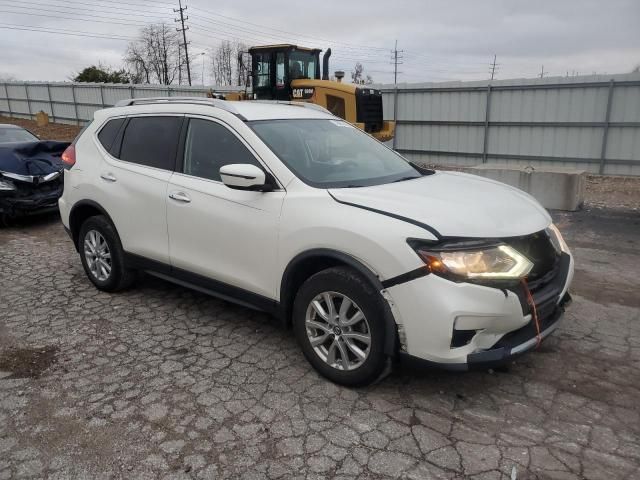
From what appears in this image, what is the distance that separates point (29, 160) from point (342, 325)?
705cm

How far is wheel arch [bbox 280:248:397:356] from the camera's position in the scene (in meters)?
2.97

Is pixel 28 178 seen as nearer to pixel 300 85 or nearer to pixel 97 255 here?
pixel 97 255

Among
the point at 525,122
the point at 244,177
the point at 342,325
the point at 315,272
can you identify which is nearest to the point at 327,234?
the point at 315,272

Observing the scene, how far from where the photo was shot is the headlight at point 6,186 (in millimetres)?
7730

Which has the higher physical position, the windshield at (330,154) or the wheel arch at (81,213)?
the windshield at (330,154)

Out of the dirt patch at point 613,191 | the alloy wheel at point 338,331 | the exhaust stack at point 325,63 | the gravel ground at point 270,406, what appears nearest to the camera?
the gravel ground at point 270,406

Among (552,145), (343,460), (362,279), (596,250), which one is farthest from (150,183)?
(552,145)

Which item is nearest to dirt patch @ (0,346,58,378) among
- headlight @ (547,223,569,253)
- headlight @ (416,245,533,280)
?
headlight @ (416,245,533,280)

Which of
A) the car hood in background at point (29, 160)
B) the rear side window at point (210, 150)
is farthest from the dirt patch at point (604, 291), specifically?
the car hood in background at point (29, 160)

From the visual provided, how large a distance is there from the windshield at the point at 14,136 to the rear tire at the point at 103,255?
16.5 feet

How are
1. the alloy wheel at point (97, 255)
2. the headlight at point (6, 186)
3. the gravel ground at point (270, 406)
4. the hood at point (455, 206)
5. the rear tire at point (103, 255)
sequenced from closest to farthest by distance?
the gravel ground at point (270, 406) < the hood at point (455, 206) < the rear tire at point (103, 255) < the alloy wheel at point (97, 255) < the headlight at point (6, 186)

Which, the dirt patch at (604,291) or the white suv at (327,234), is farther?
the dirt patch at (604,291)

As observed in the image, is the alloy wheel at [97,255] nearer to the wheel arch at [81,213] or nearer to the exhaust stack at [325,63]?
the wheel arch at [81,213]

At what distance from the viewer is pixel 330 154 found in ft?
13.2
